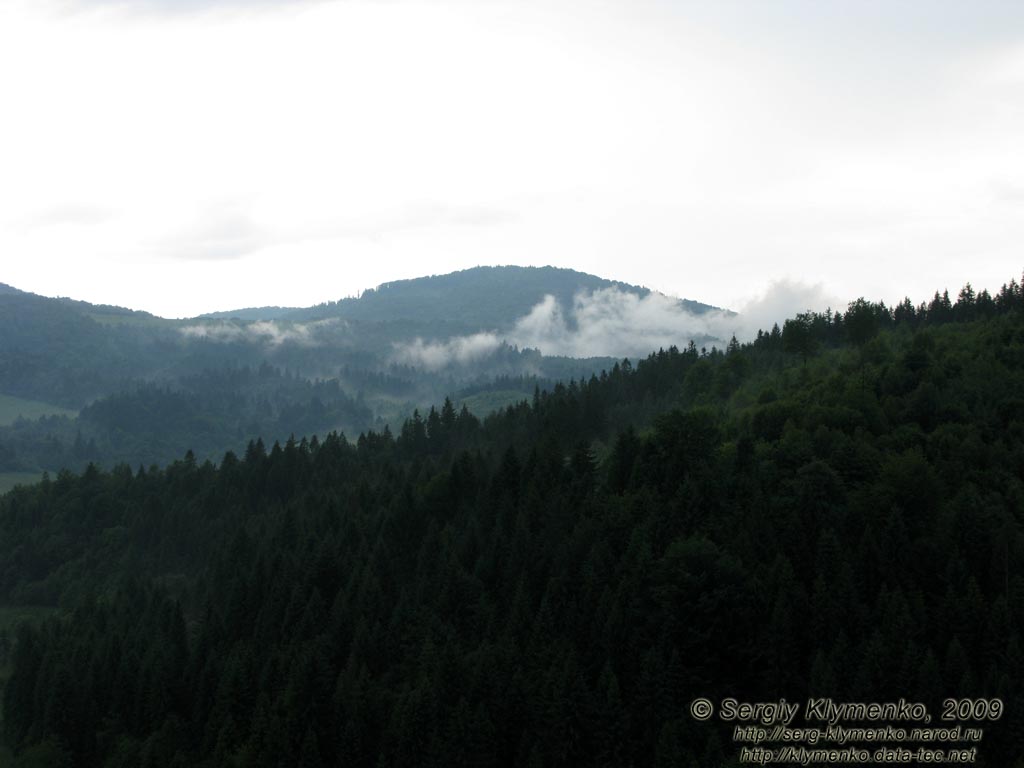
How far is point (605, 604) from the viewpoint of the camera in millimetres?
88812

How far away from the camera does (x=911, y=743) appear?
69375 mm

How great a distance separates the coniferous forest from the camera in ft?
256

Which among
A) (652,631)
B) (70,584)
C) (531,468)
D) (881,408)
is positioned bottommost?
(70,584)

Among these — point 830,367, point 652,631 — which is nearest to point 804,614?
point 652,631

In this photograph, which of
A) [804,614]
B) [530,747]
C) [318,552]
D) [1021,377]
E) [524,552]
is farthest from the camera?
[1021,377]

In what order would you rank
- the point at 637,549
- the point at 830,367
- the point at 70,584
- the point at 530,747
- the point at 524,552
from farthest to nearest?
the point at 70,584 → the point at 830,367 → the point at 524,552 → the point at 637,549 → the point at 530,747

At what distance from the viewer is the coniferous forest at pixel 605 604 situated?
7794 cm

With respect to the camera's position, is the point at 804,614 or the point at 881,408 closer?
the point at 804,614

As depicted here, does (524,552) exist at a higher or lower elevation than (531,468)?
lower

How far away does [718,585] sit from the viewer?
3342 inches

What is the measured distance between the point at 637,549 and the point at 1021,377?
244ft

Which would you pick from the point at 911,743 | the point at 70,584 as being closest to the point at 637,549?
the point at 911,743

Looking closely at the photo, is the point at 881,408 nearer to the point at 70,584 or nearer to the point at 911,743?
the point at 911,743

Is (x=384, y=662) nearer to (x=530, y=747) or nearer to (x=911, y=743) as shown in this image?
(x=530, y=747)
